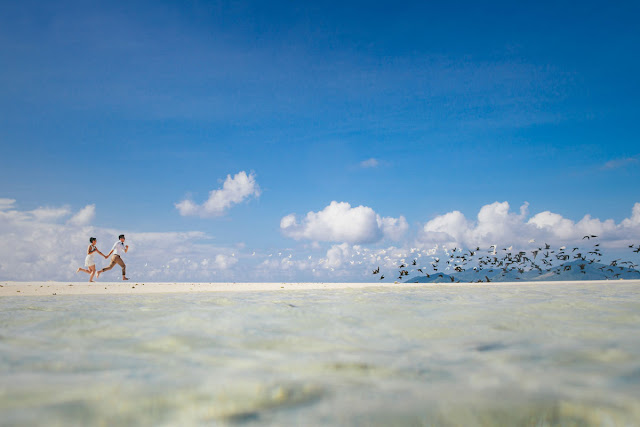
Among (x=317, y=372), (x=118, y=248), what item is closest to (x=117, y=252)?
(x=118, y=248)

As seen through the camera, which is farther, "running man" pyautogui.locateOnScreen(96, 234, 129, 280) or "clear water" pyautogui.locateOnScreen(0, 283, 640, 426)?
"running man" pyautogui.locateOnScreen(96, 234, 129, 280)

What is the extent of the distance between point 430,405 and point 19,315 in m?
7.97

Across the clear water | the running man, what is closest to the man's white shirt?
the running man

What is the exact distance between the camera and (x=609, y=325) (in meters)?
6.36

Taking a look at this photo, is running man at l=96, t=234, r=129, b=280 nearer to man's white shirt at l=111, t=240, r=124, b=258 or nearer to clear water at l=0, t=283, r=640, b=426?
man's white shirt at l=111, t=240, r=124, b=258

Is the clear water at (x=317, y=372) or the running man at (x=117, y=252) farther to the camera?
the running man at (x=117, y=252)

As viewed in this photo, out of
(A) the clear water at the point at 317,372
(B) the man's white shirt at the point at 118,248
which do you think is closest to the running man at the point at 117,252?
(B) the man's white shirt at the point at 118,248

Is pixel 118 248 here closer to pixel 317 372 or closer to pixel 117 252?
pixel 117 252

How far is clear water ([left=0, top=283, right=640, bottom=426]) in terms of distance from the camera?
252 centimetres

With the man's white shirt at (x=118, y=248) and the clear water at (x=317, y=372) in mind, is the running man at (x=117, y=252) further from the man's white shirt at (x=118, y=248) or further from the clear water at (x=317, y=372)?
the clear water at (x=317, y=372)

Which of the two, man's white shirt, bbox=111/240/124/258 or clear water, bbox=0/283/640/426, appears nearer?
clear water, bbox=0/283/640/426

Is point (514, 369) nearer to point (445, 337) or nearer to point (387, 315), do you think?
point (445, 337)

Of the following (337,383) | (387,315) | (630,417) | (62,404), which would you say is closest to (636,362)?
(630,417)

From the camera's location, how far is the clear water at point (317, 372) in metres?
2.52
